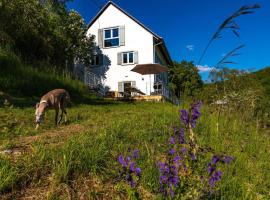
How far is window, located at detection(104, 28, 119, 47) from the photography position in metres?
27.8

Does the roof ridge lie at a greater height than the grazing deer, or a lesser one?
greater

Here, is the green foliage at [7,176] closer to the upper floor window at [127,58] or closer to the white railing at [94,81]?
the white railing at [94,81]

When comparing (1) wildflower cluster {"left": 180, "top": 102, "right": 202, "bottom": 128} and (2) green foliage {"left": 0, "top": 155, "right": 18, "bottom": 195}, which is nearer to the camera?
(1) wildflower cluster {"left": 180, "top": 102, "right": 202, "bottom": 128}

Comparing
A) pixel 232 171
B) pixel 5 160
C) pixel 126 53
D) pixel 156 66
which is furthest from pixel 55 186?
pixel 126 53

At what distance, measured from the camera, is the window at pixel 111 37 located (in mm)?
27828

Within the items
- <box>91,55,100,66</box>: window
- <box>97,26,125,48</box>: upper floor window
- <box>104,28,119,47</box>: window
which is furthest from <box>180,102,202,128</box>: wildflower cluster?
<box>91,55,100,66</box>: window

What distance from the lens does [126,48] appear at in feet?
88.7

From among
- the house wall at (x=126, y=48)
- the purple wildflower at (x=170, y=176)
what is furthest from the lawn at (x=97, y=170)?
the house wall at (x=126, y=48)

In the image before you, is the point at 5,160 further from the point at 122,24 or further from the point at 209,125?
the point at 122,24

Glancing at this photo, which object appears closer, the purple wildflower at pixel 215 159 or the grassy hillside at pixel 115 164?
the purple wildflower at pixel 215 159

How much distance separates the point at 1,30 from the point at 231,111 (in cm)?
Answer: 1412

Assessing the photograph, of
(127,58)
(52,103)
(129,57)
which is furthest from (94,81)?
(52,103)

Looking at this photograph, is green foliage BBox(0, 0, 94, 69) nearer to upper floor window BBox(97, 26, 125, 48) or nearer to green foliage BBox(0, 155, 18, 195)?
upper floor window BBox(97, 26, 125, 48)

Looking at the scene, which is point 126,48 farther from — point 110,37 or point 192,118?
point 192,118
